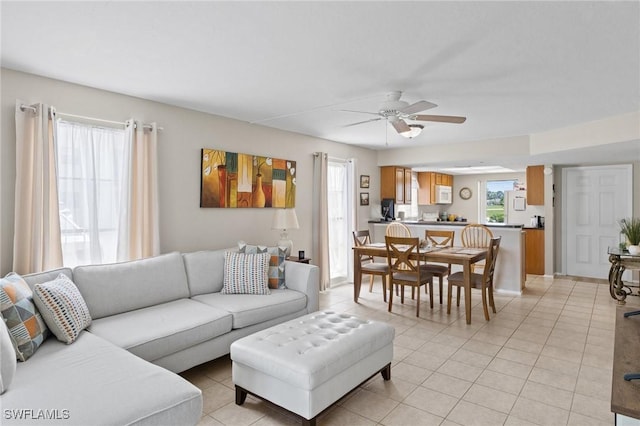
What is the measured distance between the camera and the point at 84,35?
2342 millimetres

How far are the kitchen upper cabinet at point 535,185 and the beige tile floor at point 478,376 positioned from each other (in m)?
2.61

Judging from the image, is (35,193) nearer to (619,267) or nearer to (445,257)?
(445,257)

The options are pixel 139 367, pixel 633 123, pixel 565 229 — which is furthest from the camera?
pixel 565 229

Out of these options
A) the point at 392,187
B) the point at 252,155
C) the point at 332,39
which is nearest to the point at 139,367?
the point at 332,39

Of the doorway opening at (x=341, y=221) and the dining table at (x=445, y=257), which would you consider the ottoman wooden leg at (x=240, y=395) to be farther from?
the doorway opening at (x=341, y=221)

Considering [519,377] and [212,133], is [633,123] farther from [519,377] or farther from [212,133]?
[212,133]

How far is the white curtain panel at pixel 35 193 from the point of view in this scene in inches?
114

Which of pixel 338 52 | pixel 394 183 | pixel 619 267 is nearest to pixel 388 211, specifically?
pixel 394 183

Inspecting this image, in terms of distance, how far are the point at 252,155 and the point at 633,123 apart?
179 inches

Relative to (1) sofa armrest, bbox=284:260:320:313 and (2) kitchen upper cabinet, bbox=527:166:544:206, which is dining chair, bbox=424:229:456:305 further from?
(2) kitchen upper cabinet, bbox=527:166:544:206

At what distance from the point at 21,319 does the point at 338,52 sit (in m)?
2.60

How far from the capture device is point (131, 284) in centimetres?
310

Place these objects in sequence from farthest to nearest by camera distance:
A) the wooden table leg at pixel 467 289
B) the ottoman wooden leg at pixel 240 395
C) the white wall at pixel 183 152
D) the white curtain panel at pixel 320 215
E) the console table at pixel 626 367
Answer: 1. the white curtain panel at pixel 320 215
2. the wooden table leg at pixel 467 289
3. the white wall at pixel 183 152
4. the ottoman wooden leg at pixel 240 395
5. the console table at pixel 626 367

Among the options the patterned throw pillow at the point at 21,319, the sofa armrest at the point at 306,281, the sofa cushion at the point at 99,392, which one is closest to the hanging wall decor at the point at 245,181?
the sofa armrest at the point at 306,281
